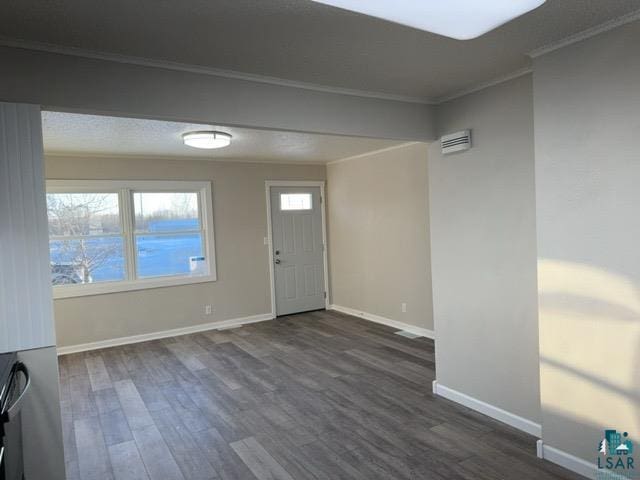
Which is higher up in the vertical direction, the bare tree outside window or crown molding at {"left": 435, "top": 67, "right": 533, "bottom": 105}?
crown molding at {"left": 435, "top": 67, "right": 533, "bottom": 105}

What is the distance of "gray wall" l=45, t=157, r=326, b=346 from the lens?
520 centimetres

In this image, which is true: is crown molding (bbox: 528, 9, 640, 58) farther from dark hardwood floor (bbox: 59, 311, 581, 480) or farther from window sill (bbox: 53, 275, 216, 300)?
window sill (bbox: 53, 275, 216, 300)

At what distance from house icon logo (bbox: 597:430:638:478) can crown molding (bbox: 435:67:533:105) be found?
7.23 ft

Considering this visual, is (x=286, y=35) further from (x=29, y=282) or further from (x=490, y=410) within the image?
(x=490, y=410)

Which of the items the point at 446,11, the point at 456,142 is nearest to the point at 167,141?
the point at 456,142

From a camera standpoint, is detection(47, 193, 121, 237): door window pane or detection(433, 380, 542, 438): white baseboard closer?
detection(433, 380, 542, 438): white baseboard

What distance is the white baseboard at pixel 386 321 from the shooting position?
208 inches

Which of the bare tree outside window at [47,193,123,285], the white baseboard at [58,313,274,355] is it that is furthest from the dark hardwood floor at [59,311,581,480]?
the bare tree outside window at [47,193,123,285]

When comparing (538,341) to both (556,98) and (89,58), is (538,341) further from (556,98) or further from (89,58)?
(89,58)

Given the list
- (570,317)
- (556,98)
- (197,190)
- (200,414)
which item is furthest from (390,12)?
(197,190)

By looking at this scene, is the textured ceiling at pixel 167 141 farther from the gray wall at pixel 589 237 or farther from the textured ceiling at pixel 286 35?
the gray wall at pixel 589 237

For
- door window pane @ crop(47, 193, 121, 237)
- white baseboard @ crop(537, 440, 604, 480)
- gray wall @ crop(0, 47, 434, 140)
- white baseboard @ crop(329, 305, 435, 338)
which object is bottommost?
white baseboard @ crop(537, 440, 604, 480)

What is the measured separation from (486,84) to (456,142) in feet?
1.47

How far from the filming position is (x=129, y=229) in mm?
5523
